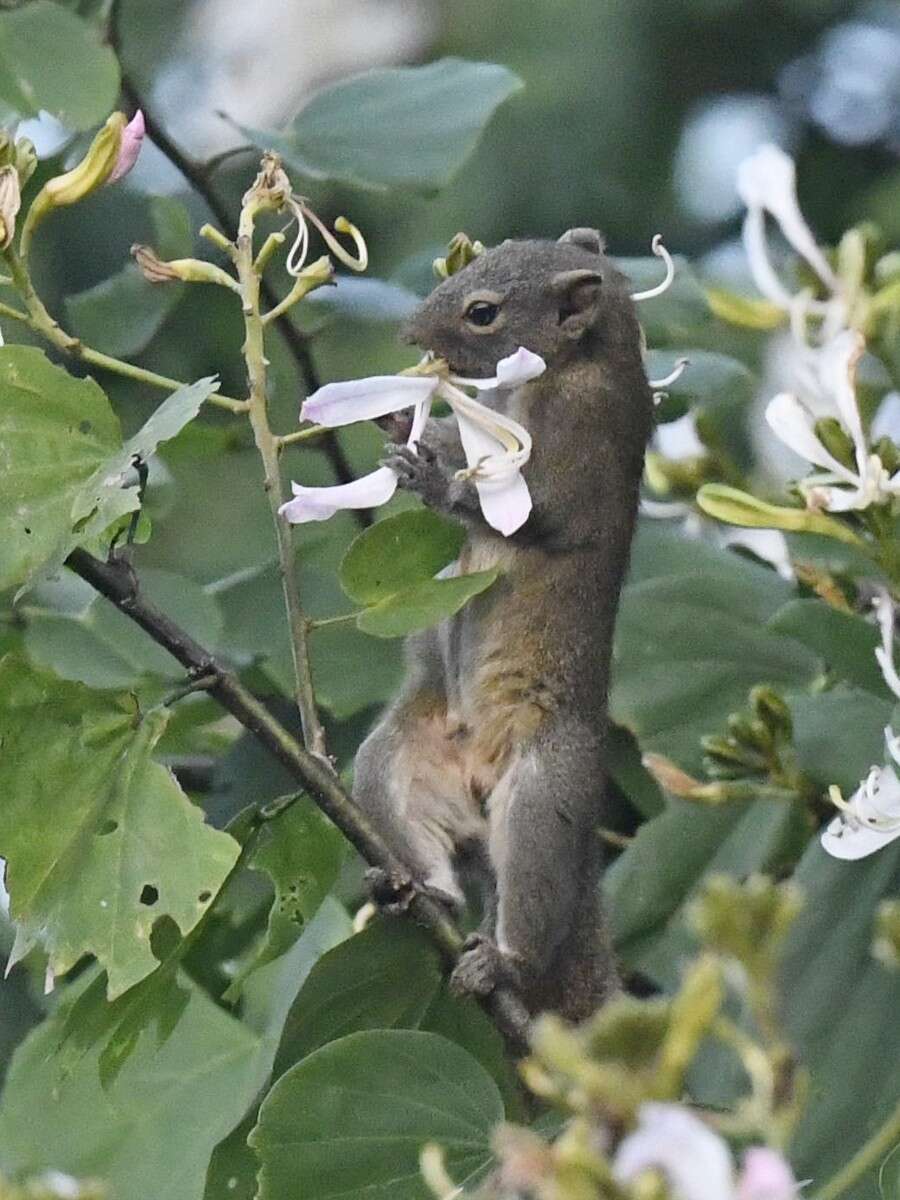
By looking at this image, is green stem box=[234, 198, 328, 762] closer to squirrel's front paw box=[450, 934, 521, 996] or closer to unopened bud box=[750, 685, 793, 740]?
squirrel's front paw box=[450, 934, 521, 996]

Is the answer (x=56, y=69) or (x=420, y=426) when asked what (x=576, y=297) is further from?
(x=420, y=426)

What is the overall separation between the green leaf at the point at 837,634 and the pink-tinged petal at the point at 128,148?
573mm

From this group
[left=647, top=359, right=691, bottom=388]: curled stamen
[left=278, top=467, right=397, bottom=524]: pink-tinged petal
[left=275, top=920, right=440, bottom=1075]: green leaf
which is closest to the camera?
[left=278, top=467, right=397, bottom=524]: pink-tinged petal

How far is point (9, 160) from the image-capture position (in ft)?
4.22

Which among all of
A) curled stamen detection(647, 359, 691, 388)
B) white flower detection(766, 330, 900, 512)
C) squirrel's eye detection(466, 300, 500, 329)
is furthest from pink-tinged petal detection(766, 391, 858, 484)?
squirrel's eye detection(466, 300, 500, 329)

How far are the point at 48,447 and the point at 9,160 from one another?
18 cm

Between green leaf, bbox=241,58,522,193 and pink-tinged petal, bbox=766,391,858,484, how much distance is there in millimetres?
584

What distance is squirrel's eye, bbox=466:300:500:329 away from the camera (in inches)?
82.7

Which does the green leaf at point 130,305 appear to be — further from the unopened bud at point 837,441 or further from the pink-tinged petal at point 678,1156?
the pink-tinged petal at point 678,1156

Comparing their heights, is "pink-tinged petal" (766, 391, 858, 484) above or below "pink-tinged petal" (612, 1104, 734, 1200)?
below

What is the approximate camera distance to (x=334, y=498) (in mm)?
1323

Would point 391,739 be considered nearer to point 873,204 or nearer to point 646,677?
point 646,677

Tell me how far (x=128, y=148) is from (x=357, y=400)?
21cm

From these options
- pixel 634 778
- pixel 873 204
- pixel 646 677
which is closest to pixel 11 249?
pixel 646 677
